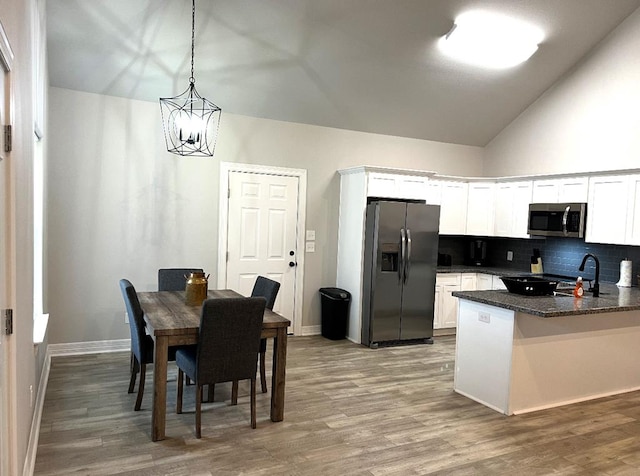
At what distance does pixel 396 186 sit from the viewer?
19.4 feet

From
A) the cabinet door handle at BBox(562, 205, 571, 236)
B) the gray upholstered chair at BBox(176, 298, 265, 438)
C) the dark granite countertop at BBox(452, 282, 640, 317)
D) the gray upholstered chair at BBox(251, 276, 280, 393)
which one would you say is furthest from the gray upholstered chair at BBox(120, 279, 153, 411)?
the cabinet door handle at BBox(562, 205, 571, 236)

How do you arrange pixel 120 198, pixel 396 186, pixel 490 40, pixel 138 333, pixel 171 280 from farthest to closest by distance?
1. pixel 396 186
2. pixel 120 198
3. pixel 490 40
4. pixel 171 280
5. pixel 138 333

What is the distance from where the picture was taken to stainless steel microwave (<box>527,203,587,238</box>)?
5.44 m

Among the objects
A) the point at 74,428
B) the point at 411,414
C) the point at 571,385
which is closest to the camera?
the point at 74,428

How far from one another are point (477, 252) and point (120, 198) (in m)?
4.81

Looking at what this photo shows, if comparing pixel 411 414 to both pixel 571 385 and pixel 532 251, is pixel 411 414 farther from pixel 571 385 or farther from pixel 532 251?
pixel 532 251

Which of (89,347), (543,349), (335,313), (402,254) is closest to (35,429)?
(89,347)

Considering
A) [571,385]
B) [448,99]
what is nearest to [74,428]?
[571,385]

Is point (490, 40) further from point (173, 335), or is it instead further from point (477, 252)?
point (173, 335)

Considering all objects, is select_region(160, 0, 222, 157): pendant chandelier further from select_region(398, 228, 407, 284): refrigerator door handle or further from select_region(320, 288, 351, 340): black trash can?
select_region(398, 228, 407, 284): refrigerator door handle

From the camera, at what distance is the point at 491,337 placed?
12.7 ft

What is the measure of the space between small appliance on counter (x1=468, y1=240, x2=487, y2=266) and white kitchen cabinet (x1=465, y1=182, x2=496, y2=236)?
310 mm

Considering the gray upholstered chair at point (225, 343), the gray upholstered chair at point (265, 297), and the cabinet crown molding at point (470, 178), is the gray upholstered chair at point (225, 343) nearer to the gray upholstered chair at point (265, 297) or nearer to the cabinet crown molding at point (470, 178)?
the gray upholstered chair at point (265, 297)

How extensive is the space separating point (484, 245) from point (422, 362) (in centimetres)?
256
